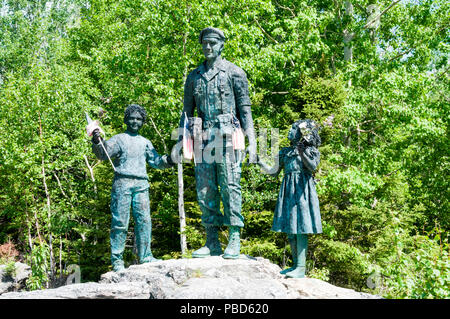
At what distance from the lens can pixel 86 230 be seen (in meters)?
15.1

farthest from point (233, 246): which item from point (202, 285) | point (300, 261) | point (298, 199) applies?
point (202, 285)

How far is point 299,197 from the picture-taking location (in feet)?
17.7

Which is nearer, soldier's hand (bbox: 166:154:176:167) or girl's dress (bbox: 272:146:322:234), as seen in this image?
girl's dress (bbox: 272:146:322:234)

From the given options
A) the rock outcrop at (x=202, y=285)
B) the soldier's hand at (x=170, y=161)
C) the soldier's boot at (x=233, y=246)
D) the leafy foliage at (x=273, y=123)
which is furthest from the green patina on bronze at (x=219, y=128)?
the leafy foliage at (x=273, y=123)

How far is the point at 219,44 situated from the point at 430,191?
12.7 m

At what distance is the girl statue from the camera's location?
531 centimetres

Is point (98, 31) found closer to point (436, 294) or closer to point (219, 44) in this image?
point (219, 44)

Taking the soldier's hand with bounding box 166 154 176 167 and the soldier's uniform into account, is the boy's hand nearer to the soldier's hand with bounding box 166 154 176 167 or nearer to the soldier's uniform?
the soldier's hand with bounding box 166 154 176 167

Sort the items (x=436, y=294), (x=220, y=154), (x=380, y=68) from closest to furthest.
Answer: (x=436, y=294), (x=220, y=154), (x=380, y=68)

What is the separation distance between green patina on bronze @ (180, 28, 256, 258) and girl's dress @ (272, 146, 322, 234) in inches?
17.9

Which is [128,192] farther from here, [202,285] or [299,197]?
[299,197]

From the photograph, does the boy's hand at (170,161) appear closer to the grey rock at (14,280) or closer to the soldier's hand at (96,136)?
the soldier's hand at (96,136)

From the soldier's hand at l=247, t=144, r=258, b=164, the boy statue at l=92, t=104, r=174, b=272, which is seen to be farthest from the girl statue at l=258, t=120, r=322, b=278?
the boy statue at l=92, t=104, r=174, b=272

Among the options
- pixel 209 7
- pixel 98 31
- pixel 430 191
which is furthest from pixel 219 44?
pixel 98 31
